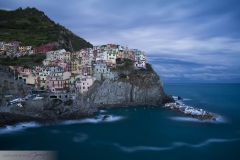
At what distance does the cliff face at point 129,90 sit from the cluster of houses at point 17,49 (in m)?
11.7

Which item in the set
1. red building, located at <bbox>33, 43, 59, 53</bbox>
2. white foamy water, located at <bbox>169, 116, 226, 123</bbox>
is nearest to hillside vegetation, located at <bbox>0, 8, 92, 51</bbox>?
red building, located at <bbox>33, 43, 59, 53</bbox>

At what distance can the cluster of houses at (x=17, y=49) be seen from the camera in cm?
3822

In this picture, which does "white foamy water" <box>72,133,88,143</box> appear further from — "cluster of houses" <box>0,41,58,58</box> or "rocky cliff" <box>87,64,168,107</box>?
"cluster of houses" <box>0,41,58,58</box>

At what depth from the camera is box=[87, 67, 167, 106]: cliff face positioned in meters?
30.8

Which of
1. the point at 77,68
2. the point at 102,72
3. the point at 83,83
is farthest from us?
the point at 77,68

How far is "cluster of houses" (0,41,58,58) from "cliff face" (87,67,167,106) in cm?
1168

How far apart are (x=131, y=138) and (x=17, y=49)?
83.4ft

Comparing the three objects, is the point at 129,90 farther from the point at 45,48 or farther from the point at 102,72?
the point at 45,48

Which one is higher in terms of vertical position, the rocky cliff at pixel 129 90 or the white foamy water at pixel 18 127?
the rocky cliff at pixel 129 90

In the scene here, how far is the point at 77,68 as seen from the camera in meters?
35.5

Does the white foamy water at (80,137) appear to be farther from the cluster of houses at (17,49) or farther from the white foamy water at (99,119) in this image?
the cluster of houses at (17,49)

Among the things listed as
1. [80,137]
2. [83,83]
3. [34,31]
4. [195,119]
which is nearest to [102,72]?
[83,83]

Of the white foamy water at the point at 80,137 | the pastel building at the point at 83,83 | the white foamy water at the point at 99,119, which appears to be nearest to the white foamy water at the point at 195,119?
the white foamy water at the point at 99,119

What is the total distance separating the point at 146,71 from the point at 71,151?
68.8 ft
